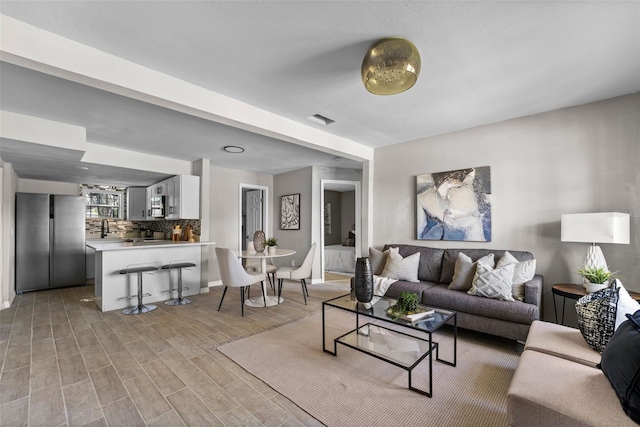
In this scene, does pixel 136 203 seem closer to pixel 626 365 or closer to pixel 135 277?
pixel 135 277

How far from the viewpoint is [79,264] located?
17.6 ft

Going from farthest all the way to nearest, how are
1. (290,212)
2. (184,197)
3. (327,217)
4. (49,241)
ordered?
(327,217), (290,212), (49,241), (184,197)

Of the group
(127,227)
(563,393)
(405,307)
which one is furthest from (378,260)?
(127,227)

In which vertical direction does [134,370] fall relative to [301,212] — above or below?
below

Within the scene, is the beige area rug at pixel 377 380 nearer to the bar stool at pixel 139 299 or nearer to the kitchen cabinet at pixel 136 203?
the bar stool at pixel 139 299


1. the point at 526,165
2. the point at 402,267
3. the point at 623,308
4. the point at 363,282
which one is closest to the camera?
the point at 623,308

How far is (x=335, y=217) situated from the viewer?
29.6ft

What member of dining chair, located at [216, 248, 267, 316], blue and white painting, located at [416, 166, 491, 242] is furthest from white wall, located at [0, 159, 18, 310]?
blue and white painting, located at [416, 166, 491, 242]

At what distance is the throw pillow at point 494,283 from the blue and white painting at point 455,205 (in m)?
0.70

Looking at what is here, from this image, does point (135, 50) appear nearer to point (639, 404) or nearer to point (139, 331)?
point (139, 331)

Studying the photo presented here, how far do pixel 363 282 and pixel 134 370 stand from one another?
203 centimetres

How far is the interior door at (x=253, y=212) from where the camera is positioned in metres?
6.66

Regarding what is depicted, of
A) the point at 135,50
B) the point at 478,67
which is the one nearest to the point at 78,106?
the point at 135,50

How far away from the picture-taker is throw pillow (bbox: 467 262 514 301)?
274 cm
